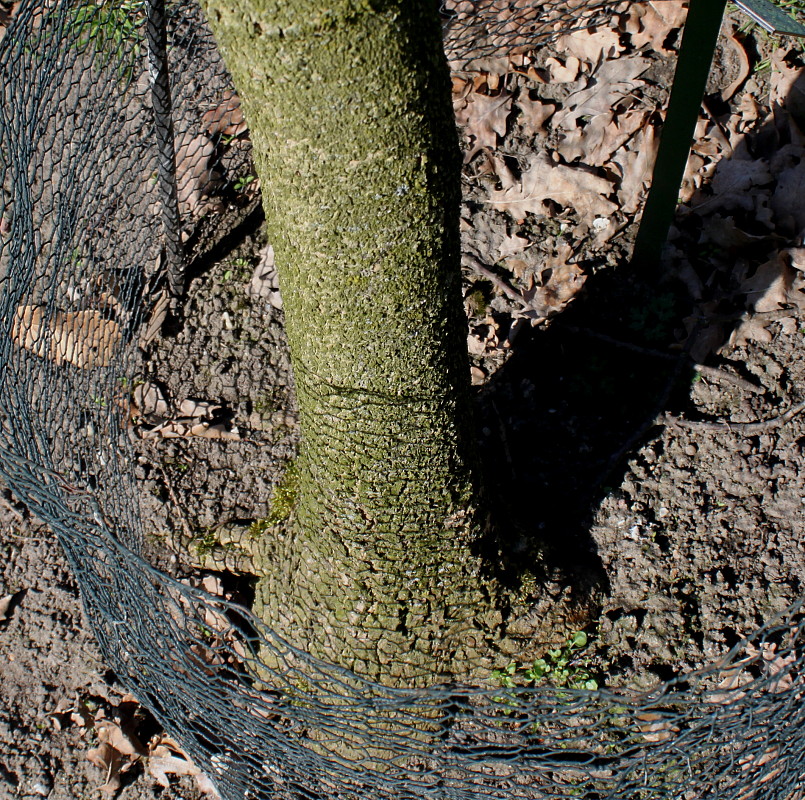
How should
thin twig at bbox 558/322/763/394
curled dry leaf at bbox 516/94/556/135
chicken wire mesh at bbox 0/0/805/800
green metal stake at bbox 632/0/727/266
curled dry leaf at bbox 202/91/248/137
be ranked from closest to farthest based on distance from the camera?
chicken wire mesh at bbox 0/0/805/800
green metal stake at bbox 632/0/727/266
thin twig at bbox 558/322/763/394
curled dry leaf at bbox 516/94/556/135
curled dry leaf at bbox 202/91/248/137

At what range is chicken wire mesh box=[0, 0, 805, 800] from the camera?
1878 mm

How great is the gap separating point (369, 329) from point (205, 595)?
0.79 meters

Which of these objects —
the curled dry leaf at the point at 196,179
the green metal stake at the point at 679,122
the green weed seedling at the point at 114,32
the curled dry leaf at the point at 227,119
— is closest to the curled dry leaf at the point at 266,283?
the curled dry leaf at the point at 196,179

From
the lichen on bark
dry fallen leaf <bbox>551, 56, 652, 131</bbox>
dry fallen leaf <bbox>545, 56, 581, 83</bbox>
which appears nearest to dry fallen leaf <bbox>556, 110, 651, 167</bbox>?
dry fallen leaf <bbox>551, 56, 652, 131</bbox>

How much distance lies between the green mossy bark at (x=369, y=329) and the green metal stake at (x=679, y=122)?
1.21 m

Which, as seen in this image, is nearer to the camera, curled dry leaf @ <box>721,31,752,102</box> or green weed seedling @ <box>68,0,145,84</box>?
green weed seedling @ <box>68,0,145,84</box>

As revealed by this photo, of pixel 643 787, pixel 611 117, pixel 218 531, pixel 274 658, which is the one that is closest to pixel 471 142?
pixel 611 117

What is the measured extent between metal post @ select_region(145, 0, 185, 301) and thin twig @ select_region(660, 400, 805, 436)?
2.15 m

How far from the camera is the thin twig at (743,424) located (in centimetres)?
269

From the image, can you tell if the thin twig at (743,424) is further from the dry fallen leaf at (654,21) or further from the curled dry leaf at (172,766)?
the curled dry leaf at (172,766)

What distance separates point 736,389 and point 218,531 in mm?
2050

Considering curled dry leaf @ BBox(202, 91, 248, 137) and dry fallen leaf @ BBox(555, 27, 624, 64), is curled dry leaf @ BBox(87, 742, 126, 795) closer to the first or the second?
curled dry leaf @ BBox(202, 91, 248, 137)

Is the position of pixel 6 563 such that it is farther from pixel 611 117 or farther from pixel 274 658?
pixel 611 117

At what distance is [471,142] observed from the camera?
11.5 feet
